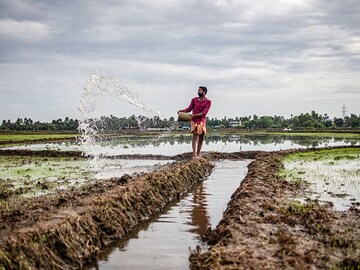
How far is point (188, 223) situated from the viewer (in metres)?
7.32

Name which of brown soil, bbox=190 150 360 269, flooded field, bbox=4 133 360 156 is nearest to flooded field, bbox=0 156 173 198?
brown soil, bbox=190 150 360 269

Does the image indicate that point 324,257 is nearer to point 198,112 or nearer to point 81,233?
point 81,233

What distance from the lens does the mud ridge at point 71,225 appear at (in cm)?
481

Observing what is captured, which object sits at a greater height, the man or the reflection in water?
the man

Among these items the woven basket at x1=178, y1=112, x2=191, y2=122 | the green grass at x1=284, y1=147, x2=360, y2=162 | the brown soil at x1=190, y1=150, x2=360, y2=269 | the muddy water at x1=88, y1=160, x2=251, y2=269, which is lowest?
the muddy water at x1=88, y1=160, x2=251, y2=269

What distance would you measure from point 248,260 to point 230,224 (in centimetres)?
145

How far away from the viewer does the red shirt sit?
48.0ft

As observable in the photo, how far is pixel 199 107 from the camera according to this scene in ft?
48.1

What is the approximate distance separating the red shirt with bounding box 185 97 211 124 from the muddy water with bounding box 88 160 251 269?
453cm

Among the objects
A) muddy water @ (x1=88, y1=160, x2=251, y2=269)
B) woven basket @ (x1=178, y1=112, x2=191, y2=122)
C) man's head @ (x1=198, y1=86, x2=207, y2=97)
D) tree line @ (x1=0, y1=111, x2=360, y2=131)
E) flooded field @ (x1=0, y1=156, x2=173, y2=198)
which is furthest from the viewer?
tree line @ (x1=0, y1=111, x2=360, y2=131)

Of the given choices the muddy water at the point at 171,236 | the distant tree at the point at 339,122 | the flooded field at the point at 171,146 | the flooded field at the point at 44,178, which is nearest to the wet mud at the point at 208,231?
the muddy water at the point at 171,236

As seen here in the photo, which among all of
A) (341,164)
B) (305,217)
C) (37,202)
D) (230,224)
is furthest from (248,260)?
(341,164)

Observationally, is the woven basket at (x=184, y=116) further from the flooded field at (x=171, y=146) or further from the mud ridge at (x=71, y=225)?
the flooded field at (x=171, y=146)

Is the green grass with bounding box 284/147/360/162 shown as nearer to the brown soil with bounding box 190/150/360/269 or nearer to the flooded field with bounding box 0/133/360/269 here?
the flooded field with bounding box 0/133/360/269
